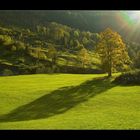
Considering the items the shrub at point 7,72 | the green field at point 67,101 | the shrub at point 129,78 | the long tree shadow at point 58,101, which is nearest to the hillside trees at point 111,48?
the green field at point 67,101

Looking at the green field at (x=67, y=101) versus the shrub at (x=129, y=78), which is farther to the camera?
the shrub at (x=129, y=78)

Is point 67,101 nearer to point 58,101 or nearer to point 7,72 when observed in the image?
point 58,101

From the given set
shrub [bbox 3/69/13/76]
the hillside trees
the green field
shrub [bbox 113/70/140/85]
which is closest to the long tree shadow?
the green field

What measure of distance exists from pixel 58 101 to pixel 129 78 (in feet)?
Result: 57.6

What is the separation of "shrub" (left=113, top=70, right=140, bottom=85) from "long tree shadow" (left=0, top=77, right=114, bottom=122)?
222cm

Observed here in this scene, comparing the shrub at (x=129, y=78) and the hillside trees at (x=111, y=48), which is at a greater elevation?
the hillside trees at (x=111, y=48)

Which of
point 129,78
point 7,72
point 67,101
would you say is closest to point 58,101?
point 67,101

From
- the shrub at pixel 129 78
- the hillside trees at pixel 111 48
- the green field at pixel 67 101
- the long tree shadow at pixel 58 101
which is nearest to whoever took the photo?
the green field at pixel 67 101

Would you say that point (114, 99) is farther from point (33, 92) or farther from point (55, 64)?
point (55, 64)

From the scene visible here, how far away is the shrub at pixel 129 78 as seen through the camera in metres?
61.8

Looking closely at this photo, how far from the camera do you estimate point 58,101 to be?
51.0 metres

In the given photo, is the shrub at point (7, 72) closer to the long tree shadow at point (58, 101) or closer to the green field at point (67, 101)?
the green field at point (67, 101)
